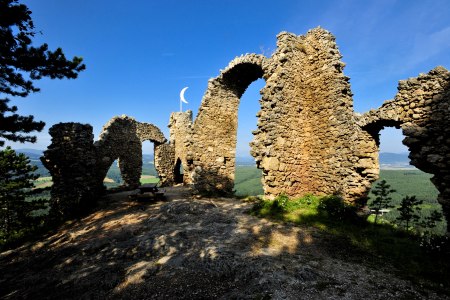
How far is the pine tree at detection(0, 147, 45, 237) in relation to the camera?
19.0m

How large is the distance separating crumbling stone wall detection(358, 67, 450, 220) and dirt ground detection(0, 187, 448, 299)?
3092 mm

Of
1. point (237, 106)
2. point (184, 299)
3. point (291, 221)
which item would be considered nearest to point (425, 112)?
point (291, 221)

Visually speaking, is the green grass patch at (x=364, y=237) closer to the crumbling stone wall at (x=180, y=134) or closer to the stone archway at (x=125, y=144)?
the crumbling stone wall at (x=180, y=134)

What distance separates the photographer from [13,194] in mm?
19906

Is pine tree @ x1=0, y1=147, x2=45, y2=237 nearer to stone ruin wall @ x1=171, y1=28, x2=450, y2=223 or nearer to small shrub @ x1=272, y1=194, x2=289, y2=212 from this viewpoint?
small shrub @ x1=272, y1=194, x2=289, y2=212

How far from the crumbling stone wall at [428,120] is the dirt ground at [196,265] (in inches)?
→ 122

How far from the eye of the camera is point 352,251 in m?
6.04

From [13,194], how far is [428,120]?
26607mm

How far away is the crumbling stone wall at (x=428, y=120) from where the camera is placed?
20.8ft

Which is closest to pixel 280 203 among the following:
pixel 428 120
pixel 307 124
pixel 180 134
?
pixel 307 124

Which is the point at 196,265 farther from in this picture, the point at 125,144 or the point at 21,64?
the point at 125,144

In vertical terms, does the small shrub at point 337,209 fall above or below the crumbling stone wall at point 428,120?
below

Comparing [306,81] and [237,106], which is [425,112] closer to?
[306,81]

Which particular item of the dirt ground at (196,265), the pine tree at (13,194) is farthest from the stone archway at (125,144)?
the dirt ground at (196,265)
